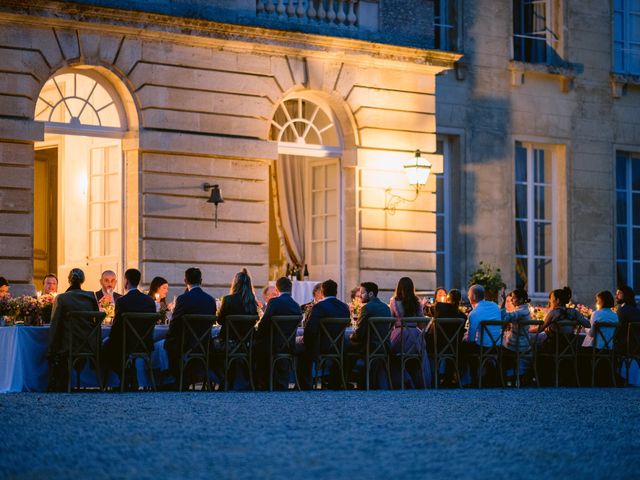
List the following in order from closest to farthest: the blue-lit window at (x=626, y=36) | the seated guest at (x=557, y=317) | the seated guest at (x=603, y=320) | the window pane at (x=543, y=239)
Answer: the seated guest at (x=557, y=317) < the seated guest at (x=603, y=320) < the window pane at (x=543, y=239) < the blue-lit window at (x=626, y=36)

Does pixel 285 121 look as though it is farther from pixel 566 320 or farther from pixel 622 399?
pixel 622 399

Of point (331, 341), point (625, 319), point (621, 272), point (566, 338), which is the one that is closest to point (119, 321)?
point (331, 341)

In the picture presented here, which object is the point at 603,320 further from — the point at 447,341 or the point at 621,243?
the point at 621,243

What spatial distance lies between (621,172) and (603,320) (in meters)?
7.73

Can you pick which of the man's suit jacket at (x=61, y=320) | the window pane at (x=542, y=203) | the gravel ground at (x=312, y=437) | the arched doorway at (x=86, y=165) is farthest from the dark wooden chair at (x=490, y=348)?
the window pane at (x=542, y=203)

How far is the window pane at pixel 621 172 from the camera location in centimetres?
2455

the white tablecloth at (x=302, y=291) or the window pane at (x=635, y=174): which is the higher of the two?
the window pane at (x=635, y=174)

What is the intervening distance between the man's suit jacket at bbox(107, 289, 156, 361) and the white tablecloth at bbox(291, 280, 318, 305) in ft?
16.8

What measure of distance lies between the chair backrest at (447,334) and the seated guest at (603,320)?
6.07 feet

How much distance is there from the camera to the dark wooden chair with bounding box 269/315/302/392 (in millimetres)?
14992

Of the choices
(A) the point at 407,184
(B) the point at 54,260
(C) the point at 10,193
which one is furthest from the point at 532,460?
(B) the point at 54,260

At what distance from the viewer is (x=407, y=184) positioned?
65.5ft

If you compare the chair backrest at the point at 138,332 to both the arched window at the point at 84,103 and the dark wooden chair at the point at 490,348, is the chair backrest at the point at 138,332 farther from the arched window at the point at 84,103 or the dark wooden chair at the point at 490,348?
the arched window at the point at 84,103

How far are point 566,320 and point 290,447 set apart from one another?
8.59 m
